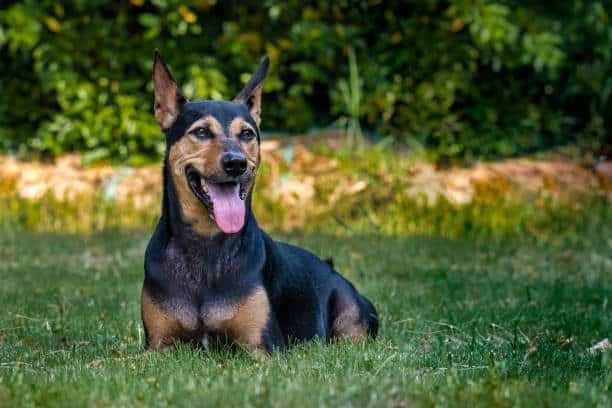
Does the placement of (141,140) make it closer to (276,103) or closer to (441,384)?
(276,103)

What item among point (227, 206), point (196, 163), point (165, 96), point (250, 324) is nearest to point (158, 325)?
point (250, 324)

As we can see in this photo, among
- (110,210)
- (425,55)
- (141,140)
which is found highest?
(425,55)

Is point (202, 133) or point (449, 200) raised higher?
point (202, 133)

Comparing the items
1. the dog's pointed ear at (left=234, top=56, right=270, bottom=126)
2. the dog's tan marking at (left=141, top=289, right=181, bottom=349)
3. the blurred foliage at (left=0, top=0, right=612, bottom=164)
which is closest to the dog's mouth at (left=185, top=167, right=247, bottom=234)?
the dog's tan marking at (left=141, top=289, right=181, bottom=349)

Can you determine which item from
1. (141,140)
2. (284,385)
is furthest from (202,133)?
(141,140)

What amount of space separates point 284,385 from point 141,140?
9176 millimetres

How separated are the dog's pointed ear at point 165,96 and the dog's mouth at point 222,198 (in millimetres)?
497

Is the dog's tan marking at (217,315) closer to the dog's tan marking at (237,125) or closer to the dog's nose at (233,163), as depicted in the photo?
the dog's nose at (233,163)

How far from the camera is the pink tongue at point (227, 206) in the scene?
523 cm

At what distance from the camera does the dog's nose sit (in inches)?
199

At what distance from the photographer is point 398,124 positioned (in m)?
13.2

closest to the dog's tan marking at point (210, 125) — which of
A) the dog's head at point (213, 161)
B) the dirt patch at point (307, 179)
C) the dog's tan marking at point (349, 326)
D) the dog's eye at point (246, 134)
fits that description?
the dog's head at point (213, 161)

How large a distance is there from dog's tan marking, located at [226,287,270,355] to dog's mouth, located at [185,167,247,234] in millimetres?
402

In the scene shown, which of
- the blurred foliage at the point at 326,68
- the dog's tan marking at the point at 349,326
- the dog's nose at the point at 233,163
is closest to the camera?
the dog's nose at the point at 233,163
